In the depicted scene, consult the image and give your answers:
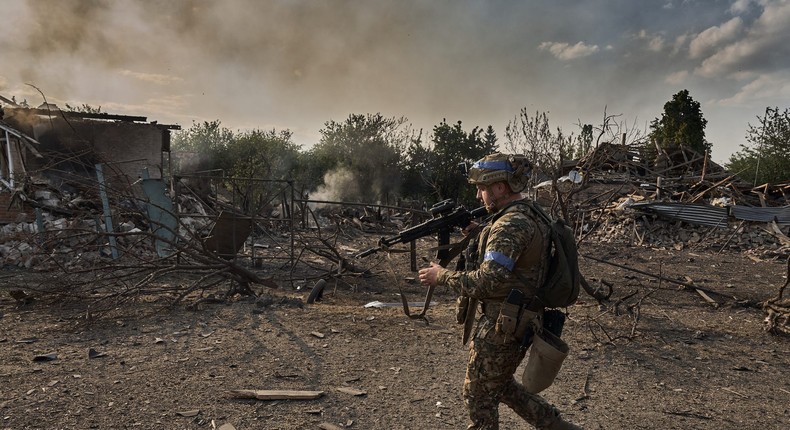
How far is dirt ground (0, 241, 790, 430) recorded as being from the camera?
352 cm

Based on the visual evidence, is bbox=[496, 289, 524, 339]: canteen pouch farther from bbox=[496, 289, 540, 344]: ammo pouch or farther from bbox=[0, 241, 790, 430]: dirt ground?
bbox=[0, 241, 790, 430]: dirt ground

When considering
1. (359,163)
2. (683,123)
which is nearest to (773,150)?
(683,123)

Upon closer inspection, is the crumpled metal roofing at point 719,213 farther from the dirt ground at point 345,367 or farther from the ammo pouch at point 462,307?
the ammo pouch at point 462,307

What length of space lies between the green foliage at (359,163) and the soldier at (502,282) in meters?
29.8

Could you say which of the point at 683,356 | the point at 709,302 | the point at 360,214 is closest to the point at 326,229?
the point at 360,214

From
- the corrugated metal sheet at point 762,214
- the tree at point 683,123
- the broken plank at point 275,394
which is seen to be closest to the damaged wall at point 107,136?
the broken plank at point 275,394

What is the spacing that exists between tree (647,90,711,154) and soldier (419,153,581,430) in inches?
1032

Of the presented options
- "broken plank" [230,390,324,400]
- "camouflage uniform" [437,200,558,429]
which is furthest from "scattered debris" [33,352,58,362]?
"camouflage uniform" [437,200,558,429]

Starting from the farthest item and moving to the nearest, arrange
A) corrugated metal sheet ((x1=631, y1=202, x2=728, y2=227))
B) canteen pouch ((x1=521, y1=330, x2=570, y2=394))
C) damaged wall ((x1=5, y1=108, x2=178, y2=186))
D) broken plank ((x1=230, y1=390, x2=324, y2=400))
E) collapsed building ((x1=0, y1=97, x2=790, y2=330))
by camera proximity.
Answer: damaged wall ((x1=5, y1=108, x2=178, y2=186)), corrugated metal sheet ((x1=631, y1=202, x2=728, y2=227)), collapsed building ((x1=0, y1=97, x2=790, y2=330)), broken plank ((x1=230, y1=390, x2=324, y2=400)), canteen pouch ((x1=521, y1=330, x2=570, y2=394))

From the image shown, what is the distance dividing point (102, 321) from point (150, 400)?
243 centimetres

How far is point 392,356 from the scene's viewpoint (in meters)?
4.74

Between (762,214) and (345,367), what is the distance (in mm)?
15318

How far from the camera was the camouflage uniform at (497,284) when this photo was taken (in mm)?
2391

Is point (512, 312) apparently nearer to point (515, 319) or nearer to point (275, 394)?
point (515, 319)
